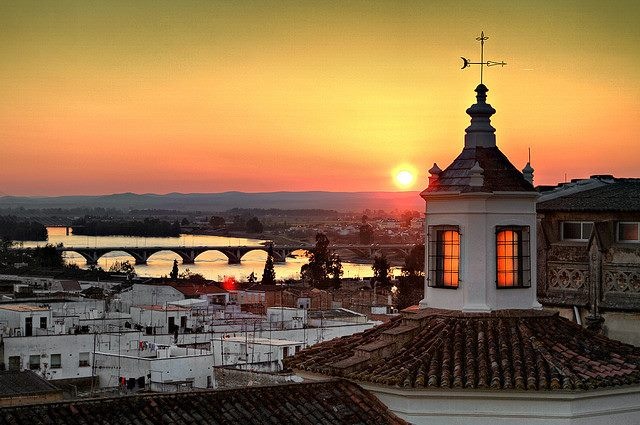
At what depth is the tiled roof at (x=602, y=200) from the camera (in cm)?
1485

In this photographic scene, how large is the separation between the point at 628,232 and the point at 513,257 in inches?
70.5

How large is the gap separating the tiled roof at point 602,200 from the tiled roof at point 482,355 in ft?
5.44

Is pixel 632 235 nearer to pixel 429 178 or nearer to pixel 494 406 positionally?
pixel 429 178

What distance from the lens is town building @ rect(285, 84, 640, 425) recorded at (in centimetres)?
1234

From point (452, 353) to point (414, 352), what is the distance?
16.2 inches

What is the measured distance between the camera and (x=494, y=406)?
12.4 metres

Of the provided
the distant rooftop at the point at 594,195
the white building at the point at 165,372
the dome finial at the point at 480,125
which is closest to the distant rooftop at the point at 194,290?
the white building at the point at 165,372

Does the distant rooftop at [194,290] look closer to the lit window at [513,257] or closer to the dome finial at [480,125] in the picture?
the dome finial at [480,125]

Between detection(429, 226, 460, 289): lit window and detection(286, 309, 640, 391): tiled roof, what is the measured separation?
37 centimetres

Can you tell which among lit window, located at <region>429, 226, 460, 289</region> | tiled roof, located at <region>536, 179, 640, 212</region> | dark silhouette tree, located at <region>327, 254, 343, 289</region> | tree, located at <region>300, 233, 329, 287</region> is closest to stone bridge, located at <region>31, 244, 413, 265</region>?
dark silhouette tree, located at <region>327, 254, 343, 289</region>

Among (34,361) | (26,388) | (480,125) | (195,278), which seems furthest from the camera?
(195,278)

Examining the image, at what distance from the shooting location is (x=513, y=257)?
45.9 ft

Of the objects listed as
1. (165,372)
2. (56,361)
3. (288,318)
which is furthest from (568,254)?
(288,318)

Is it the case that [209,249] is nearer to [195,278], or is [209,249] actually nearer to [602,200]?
[195,278]
